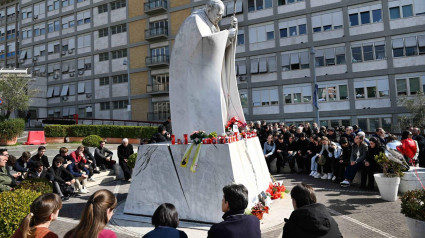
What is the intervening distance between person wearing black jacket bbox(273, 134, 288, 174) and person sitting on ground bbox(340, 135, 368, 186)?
293 centimetres

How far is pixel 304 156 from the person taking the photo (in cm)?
1116

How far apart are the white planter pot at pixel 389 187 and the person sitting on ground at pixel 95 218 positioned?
22.6ft

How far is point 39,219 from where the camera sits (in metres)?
2.73

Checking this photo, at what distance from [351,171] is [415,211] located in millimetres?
4793

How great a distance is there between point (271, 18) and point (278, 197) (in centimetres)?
2461

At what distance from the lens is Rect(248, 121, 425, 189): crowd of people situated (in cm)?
824

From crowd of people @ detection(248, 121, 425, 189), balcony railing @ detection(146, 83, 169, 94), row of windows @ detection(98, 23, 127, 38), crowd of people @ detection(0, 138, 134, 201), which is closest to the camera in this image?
crowd of people @ detection(0, 138, 134, 201)

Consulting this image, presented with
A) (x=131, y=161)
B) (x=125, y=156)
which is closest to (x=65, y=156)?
(x=131, y=161)

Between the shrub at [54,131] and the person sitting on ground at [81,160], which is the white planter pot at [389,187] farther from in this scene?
the shrub at [54,131]

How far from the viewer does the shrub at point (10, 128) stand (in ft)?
62.6

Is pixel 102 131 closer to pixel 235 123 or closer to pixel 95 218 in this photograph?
pixel 235 123

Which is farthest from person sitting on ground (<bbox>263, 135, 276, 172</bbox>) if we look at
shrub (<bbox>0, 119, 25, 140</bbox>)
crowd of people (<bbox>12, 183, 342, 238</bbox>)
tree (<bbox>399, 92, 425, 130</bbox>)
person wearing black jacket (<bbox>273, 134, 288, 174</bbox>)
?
shrub (<bbox>0, 119, 25, 140</bbox>)

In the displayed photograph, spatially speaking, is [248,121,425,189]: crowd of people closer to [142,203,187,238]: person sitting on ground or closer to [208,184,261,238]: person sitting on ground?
[208,184,261,238]: person sitting on ground

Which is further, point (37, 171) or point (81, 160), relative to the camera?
point (81, 160)
